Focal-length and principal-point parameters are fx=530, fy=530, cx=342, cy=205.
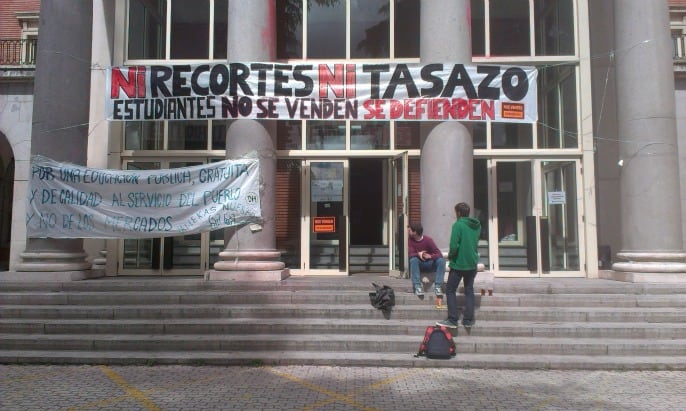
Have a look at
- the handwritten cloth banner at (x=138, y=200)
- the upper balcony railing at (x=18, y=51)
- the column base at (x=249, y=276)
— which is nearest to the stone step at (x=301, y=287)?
the column base at (x=249, y=276)

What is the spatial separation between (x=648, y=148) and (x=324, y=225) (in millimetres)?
6737

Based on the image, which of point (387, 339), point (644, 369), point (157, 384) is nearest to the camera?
point (157, 384)

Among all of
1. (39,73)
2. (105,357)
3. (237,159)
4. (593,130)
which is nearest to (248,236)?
(237,159)

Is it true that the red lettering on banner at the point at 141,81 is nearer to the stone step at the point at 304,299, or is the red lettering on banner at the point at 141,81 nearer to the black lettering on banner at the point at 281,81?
the black lettering on banner at the point at 281,81

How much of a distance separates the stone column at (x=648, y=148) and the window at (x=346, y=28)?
4557mm

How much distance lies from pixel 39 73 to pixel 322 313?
7.27 meters

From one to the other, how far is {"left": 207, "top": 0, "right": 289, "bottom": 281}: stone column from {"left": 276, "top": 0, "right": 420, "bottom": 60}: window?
6.89 feet

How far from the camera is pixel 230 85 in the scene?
1000cm

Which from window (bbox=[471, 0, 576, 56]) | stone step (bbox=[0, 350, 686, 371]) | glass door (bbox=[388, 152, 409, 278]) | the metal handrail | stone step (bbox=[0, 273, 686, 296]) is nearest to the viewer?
stone step (bbox=[0, 350, 686, 371])

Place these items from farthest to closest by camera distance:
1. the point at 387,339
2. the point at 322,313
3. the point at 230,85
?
the point at 230,85 < the point at 322,313 < the point at 387,339

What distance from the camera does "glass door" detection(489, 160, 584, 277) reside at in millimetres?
11766

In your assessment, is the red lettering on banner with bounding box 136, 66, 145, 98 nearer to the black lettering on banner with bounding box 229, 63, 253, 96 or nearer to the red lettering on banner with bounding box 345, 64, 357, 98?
the black lettering on banner with bounding box 229, 63, 253, 96

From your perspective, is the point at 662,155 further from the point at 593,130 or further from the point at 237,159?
the point at 237,159

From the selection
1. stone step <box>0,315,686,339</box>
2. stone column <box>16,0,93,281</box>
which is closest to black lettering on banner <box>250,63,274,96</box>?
stone column <box>16,0,93,281</box>
